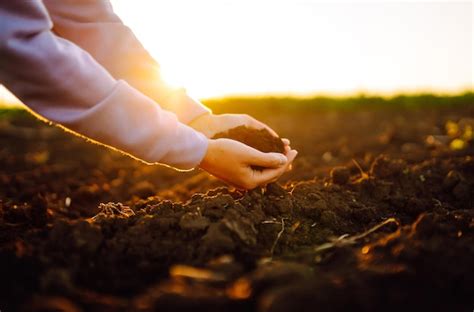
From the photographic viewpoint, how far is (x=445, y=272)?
170 cm

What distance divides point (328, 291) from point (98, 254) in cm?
103

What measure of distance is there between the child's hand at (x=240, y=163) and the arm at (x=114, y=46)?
2.08 ft

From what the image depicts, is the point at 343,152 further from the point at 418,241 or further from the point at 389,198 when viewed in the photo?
the point at 418,241

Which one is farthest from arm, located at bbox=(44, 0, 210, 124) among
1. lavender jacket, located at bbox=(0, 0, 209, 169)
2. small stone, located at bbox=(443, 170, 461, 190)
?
small stone, located at bbox=(443, 170, 461, 190)

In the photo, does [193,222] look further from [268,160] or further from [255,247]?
[268,160]

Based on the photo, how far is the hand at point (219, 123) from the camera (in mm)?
3078

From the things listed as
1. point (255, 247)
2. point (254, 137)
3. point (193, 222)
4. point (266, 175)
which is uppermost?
point (254, 137)

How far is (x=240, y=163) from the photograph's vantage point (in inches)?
102

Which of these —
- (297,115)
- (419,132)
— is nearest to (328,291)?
(419,132)

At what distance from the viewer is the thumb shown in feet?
8.64

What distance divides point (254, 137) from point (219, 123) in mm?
315

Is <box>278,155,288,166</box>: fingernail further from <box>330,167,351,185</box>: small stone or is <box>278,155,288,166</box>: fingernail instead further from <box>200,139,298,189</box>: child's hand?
<box>330,167,351,185</box>: small stone

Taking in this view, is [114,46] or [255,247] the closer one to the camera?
[255,247]

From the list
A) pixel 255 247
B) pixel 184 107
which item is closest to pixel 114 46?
pixel 184 107
